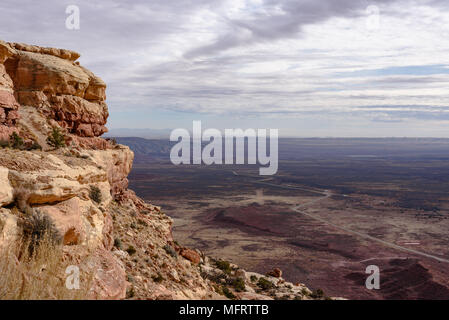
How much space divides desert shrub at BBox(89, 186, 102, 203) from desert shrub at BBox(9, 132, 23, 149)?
3083mm

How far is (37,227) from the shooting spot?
9055mm

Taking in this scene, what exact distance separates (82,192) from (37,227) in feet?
10.8

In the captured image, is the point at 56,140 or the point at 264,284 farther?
the point at 264,284

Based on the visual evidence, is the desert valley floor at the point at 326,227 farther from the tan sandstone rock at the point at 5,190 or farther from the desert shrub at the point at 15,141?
the tan sandstone rock at the point at 5,190

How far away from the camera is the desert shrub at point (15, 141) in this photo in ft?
44.1

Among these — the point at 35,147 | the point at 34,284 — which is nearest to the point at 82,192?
the point at 35,147

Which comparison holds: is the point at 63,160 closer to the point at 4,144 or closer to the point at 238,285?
the point at 4,144

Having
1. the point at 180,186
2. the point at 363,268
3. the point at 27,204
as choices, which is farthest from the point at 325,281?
the point at 180,186

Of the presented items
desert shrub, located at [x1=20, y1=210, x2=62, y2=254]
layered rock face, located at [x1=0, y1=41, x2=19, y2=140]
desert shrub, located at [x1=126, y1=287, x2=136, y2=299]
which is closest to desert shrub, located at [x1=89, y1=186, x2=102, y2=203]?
layered rock face, located at [x1=0, y1=41, x2=19, y2=140]

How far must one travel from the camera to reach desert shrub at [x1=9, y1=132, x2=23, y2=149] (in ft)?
44.1

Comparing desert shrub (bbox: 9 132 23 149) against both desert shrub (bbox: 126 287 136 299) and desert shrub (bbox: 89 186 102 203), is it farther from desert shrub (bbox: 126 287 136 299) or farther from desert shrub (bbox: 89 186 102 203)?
desert shrub (bbox: 126 287 136 299)

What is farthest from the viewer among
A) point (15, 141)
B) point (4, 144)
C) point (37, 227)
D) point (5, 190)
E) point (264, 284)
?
point (264, 284)

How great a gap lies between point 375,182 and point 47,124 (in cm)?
12973

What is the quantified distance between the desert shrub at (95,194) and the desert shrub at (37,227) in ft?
14.2
